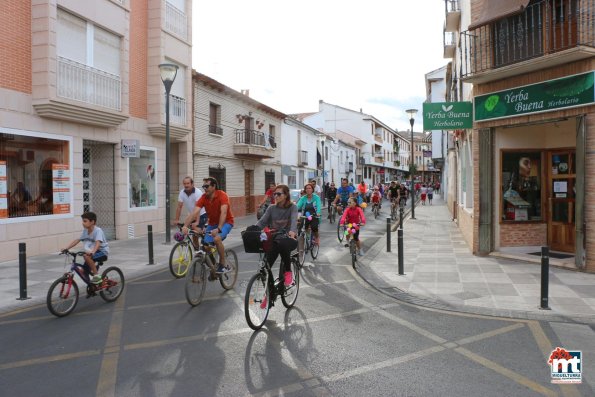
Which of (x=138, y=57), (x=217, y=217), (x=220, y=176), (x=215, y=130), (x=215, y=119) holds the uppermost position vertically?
(x=138, y=57)

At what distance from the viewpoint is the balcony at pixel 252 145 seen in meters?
23.2

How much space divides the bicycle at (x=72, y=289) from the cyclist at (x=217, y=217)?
134 cm

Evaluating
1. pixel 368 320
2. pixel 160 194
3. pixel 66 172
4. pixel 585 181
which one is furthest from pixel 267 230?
pixel 160 194

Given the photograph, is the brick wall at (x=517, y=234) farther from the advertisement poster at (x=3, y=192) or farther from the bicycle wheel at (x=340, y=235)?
the advertisement poster at (x=3, y=192)

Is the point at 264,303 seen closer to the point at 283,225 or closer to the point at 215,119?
the point at 283,225

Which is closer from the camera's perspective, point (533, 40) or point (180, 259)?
point (180, 259)

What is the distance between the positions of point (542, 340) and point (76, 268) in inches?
228

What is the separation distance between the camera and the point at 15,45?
35.1 ft

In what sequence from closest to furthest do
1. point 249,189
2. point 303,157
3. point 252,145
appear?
point 252,145 < point 249,189 < point 303,157

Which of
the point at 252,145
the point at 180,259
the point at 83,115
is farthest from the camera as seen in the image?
the point at 252,145

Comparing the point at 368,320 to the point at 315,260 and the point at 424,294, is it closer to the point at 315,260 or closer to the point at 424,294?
the point at 424,294

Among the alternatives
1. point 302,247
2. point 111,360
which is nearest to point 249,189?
point 302,247

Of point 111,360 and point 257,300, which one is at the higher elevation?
point 257,300

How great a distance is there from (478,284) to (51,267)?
329 inches
